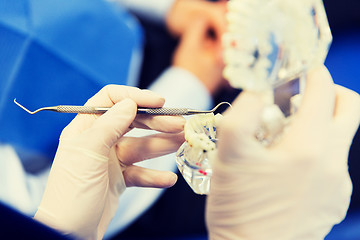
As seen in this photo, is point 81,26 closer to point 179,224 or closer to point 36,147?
point 36,147

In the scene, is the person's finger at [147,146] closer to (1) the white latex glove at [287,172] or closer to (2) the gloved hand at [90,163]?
(2) the gloved hand at [90,163]

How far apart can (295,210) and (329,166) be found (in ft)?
0.30

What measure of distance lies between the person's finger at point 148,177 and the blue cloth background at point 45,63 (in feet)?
0.92

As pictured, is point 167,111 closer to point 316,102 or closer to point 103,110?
point 103,110

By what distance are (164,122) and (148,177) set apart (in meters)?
0.13

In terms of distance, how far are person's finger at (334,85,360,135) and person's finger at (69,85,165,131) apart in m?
0.33

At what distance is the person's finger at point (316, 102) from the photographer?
54 centimetres

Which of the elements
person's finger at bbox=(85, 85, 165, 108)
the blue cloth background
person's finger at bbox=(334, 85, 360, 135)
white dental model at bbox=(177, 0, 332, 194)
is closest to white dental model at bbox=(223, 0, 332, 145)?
white dental model at bbox=(177, 0, 332, 194)

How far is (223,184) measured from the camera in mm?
568

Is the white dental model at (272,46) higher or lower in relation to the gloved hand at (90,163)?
higher

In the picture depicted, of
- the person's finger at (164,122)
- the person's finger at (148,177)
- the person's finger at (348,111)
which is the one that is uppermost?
the person's finger at (348,111)

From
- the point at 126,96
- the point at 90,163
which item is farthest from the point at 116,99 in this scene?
the point at 90,163

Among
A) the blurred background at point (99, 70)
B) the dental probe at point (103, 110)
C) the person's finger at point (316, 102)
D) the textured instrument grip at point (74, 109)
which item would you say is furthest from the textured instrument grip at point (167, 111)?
the blurred background at point (99, 70)

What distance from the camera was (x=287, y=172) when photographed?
535mm
